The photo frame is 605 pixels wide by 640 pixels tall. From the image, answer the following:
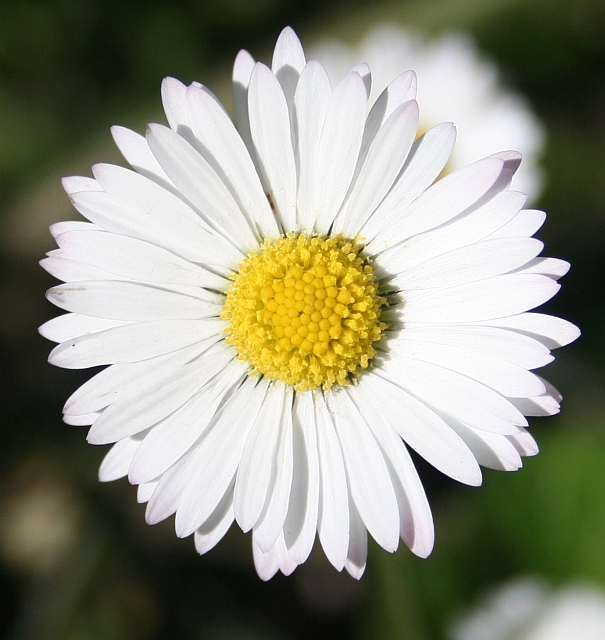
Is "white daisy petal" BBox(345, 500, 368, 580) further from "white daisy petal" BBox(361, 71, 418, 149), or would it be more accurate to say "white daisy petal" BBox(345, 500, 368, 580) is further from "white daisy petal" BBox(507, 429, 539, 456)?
"white daisy petal" BBox(361, 71, 418, 149)

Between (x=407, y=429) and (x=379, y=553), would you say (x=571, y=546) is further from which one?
(x=407, y=429)

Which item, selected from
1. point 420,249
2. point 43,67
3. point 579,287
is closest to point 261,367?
point 420,249

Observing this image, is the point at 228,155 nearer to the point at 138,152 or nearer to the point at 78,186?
the point at 138,152

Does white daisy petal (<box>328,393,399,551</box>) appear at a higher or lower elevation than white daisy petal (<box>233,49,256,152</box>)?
lower

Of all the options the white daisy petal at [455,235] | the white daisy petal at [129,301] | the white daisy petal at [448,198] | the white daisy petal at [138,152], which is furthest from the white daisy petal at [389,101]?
the white daisy petal at [129,301]

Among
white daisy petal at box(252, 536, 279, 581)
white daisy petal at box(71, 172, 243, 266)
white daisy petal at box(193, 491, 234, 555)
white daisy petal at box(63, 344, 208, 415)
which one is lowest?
white daisy petal at box(252, 536, 279, 581)

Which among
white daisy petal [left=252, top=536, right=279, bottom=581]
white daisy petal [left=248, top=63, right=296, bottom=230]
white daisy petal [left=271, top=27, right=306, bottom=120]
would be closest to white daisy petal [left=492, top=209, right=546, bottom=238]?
white daisy petal [left=248, top=63, right=296, bottom=230]
